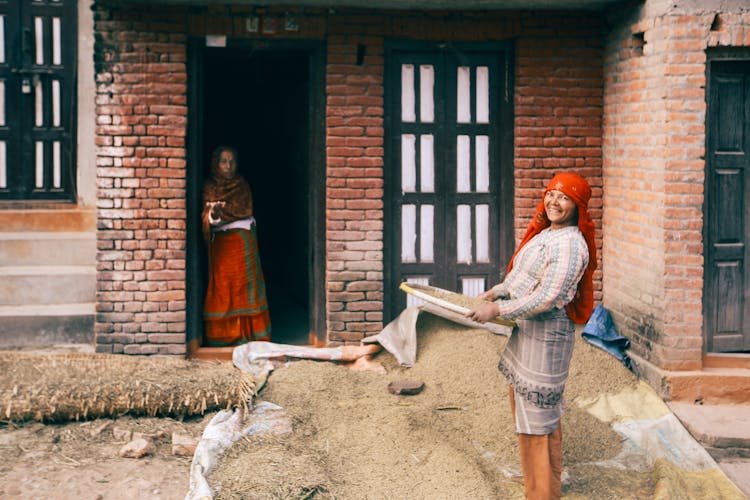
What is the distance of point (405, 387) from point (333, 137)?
2.39 meters

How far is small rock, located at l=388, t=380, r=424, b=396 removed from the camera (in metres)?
7.23

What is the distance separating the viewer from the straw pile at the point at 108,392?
6.79m

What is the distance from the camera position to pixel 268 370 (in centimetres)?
770

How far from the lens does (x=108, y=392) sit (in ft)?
22.4

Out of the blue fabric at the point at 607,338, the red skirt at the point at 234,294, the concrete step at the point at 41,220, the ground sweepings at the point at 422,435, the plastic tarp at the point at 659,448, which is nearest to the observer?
the ground sweepings at the point at 422,435

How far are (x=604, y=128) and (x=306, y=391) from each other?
3645 millimetres

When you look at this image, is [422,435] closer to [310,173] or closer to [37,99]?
[310,173]

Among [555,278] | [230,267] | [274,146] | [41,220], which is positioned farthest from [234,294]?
[555,278]

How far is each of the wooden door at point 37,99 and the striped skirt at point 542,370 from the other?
5.05 m

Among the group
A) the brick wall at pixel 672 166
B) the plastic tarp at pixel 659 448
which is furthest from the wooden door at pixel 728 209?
the plastic tarp at pixel 659 448

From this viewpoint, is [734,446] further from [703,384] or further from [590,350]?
[590,350]

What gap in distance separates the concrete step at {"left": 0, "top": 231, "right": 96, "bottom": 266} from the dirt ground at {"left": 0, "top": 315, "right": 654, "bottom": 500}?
2.11m

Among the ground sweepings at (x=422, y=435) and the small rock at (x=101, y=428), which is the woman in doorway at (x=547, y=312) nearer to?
the ground sweepings at (x=422, y=435)

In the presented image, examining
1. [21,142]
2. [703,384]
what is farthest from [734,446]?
[21,142]
